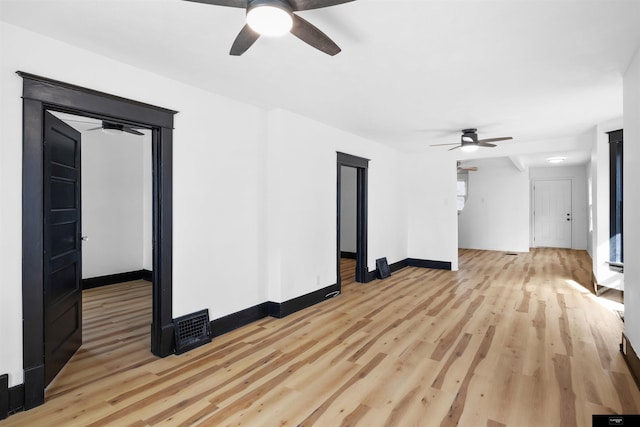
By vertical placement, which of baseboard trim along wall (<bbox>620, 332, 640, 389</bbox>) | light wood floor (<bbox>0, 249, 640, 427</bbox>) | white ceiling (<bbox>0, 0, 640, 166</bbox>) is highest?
white ceiling (<bbox>0, 0, 640, 166</bbox>)

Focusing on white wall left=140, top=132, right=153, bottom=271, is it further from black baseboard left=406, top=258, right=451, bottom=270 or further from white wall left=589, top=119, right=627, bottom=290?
white wall left=589, top=119, right=627, bottom=290

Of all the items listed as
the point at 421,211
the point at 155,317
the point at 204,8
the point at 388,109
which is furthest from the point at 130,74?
the point at 421,211

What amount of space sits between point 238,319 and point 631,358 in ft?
11.4

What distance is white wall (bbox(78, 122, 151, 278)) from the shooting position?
213 inches

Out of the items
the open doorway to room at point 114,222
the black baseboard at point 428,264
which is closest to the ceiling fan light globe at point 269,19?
the open doorway to room at point 114,222

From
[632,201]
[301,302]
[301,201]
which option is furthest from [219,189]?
[632,201]

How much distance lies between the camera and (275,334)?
3.44 meters

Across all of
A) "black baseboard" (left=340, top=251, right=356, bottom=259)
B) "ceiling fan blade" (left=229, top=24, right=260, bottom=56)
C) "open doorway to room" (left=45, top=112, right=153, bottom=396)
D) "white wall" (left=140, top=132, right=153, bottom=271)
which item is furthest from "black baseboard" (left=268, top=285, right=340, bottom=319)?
"black baseboard" (left=340, top=251, right=356, bottom=259)

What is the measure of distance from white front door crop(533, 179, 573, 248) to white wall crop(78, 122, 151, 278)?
10673 millimetres

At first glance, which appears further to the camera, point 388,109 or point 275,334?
point 388,109

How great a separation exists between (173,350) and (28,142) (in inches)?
77.9

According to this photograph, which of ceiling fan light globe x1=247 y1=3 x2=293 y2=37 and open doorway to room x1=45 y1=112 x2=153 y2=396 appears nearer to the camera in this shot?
ceiling fan light globe x1=247 y1=3 x2=293 y2=37

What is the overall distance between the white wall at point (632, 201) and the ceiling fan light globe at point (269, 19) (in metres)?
2.66

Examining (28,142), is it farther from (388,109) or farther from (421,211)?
(421,211)
